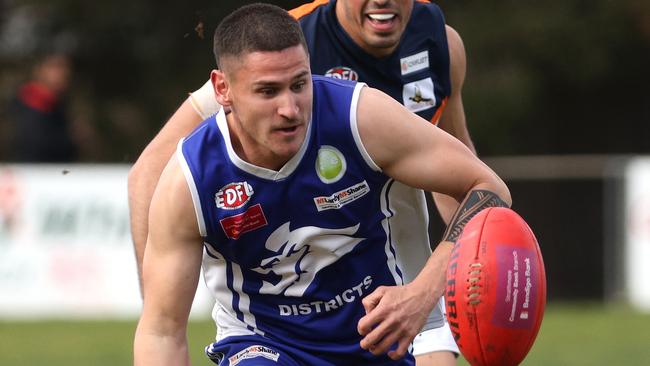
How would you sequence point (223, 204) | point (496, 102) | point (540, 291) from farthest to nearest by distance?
point (496, 102)
point (223, 204)
point (540, 291)

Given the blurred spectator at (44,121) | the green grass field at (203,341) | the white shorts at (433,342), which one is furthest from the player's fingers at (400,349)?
the blurred spectator at (44,121)

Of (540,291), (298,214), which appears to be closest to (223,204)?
(298,214)

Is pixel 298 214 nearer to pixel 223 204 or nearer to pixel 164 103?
pixel 223 204

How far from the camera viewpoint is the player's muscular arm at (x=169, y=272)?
4980 mm

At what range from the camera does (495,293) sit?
4.58 m

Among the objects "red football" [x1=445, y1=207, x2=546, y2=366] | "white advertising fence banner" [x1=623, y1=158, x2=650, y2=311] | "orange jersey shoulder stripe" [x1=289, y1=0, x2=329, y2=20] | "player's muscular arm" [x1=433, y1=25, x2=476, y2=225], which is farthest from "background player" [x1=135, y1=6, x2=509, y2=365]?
"white advertising fence banner" [x1=623, y1=158, x2=650, y2=311]

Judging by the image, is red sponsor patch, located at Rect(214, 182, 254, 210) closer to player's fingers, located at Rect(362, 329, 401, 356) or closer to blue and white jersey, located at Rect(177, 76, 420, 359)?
blue and white jersey, located at Rect(177, 76, 420, 359)

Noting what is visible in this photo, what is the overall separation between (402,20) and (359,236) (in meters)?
1.08

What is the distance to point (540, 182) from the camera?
55.6 ft

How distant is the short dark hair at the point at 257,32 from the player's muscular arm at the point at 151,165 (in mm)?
909

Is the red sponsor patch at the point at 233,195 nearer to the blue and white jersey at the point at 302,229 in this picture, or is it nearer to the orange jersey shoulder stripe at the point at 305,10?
the blue and white jersey at the point at 302,229

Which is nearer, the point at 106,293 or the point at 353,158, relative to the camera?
the point at 353,158

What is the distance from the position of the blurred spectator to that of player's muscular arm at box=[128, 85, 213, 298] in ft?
29.3

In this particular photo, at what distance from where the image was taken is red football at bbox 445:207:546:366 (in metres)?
4.59
